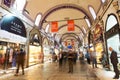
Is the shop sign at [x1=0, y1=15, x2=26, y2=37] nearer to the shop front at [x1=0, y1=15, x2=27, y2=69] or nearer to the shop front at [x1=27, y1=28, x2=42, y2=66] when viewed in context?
the shop front at [x1=0, y1=15, x2=27, y2=69]

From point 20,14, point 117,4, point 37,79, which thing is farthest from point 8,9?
point 117,4

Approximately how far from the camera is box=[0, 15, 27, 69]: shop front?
9.30 metres

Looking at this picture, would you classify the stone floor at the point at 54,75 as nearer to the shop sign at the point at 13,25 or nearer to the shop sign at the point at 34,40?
the shop sign at the point at 13,25

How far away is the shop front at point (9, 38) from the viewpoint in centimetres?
930

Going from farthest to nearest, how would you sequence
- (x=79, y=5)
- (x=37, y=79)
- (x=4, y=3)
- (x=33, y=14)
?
(x=79, y=5) < (x=33, y=14) < (x=4, y=3) < (x=37, y=79)

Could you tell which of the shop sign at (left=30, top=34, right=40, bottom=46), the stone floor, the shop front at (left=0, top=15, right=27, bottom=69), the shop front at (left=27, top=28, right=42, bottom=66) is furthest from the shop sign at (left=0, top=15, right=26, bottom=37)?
the shop front at (left=27, top=28, right=42, bottom=66)

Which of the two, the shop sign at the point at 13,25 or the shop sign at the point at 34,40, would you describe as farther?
the shop sign at the point at 34,40

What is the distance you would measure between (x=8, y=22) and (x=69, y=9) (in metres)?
10.4

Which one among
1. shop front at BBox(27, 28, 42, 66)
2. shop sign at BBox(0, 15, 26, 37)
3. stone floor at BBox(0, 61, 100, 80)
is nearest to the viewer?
stone floor at BBox(0, 61, 100, 80)

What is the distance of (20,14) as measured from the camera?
39.4 feet

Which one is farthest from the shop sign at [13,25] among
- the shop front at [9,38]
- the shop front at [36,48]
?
the shop front at [36,48]

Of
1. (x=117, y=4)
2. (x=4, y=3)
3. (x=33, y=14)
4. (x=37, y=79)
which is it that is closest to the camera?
(x=37, y=79)

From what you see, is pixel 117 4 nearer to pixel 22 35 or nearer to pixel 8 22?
pixel 8 22

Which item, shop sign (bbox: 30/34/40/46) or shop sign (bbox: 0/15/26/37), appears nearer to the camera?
shop sign (bbox: 0/15/26/37)
